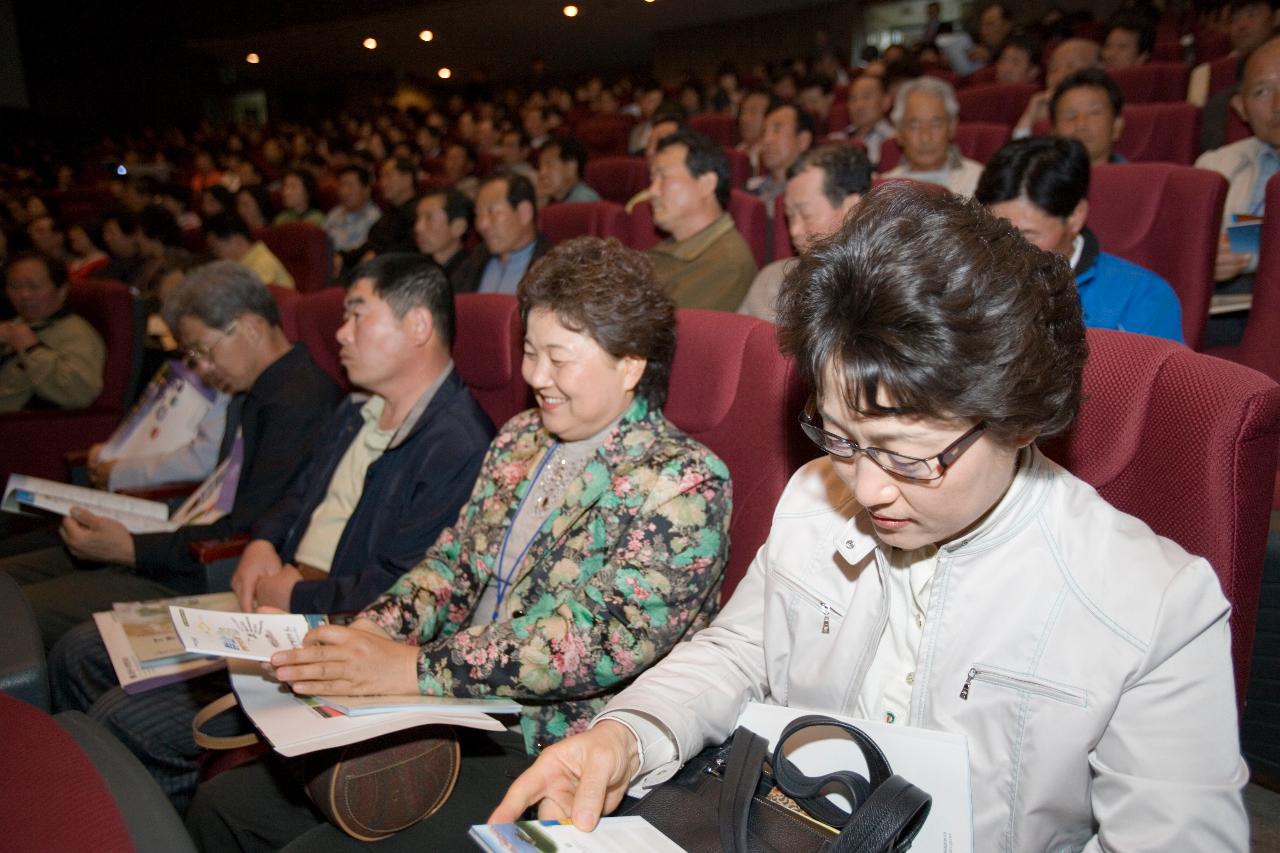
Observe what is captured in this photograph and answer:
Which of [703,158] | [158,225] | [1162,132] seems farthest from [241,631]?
[158,225]

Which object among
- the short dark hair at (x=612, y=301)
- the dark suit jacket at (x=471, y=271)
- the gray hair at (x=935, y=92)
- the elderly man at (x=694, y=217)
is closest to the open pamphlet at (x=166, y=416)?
the dark suit jacket at (x=471, y=271)

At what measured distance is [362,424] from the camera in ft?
6.89

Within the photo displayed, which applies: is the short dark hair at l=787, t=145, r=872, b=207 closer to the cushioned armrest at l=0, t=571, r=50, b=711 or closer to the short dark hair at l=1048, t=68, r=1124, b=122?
the short dark hair at l=1048, t=68, r=1124, b=122

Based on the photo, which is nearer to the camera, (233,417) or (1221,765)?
(1221,765)

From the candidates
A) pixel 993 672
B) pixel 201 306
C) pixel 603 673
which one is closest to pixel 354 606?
pixel 603 673

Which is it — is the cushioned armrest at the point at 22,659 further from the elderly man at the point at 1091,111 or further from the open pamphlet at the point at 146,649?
the elderly man at the point at 1091,111

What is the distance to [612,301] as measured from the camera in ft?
4.84

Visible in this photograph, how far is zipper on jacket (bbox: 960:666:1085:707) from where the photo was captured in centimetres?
82

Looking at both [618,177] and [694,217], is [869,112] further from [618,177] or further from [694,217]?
[694,217]

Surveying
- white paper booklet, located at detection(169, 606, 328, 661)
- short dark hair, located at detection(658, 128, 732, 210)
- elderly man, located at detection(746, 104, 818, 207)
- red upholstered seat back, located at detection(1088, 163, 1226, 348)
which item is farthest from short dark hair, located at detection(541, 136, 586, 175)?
white paper booklet, located at detection(169, 606, 328, 661)

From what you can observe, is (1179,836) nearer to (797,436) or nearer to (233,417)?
(797,436)

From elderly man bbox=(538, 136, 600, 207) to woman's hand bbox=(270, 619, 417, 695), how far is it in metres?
3.79

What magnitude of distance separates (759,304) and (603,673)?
1506mm

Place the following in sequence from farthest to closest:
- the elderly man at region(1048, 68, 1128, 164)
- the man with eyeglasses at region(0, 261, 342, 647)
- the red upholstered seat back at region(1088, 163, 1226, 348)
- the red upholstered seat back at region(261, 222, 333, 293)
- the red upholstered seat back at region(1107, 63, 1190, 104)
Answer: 1. the red upholstered seat back at region(1107, 63, 1190, 104)
2. the red upholstered seat back at region(261, 222, 333, 293)
3. the elderly man at region(1048, 68, 1128, 164)
4. the red upholstered seat back at region(1088, 163, 1226, 348)
5. the man with eyeglasses at region(0, 261, 342, 647)
